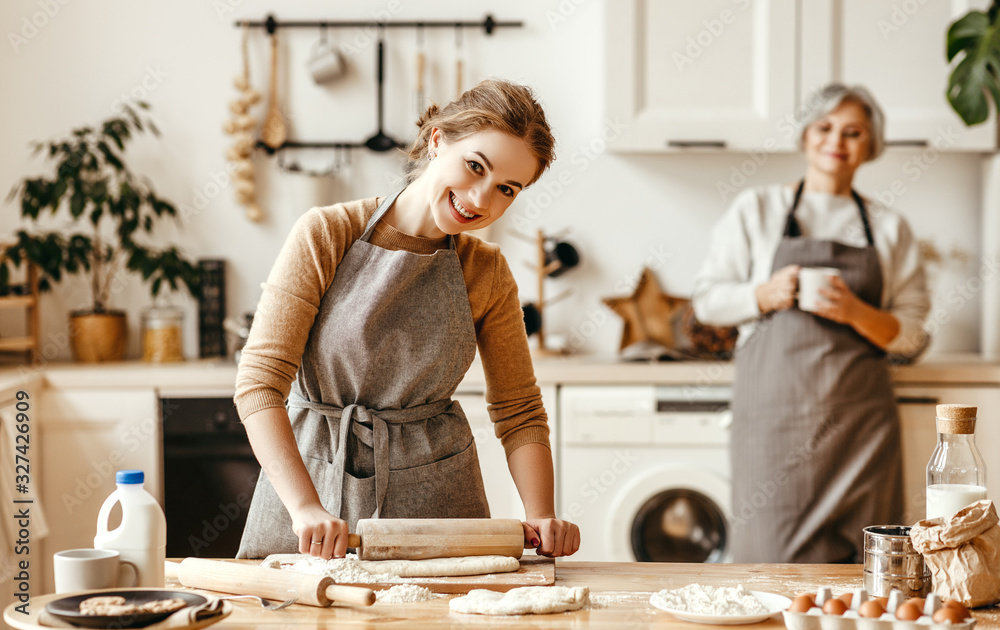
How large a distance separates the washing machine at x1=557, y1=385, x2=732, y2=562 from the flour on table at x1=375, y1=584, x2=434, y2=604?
167 centimetres

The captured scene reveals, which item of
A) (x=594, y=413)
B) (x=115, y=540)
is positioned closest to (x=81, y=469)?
(x=594, y=413)

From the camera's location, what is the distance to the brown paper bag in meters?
1.02

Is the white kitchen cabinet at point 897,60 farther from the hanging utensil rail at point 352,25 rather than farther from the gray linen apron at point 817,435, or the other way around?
the hanging utensil rail at point 352,25

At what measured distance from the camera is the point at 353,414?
1357 mm

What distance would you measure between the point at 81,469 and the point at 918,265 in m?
2.42

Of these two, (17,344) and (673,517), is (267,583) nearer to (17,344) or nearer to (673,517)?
(673,517)

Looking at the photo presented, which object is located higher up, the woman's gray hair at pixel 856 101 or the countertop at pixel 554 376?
the woman's gray hair at pixel 856 101

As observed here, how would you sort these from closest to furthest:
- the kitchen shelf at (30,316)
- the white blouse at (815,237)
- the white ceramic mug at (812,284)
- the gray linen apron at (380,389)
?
1. the gray linen apron at (380,389)
2. the white ceramic mug at (812,284)
3. the white blouse at (815,237)
4. the kitchen shelf at (30,316)

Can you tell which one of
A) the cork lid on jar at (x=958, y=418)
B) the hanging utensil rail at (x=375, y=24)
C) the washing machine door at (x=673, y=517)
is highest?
the hanging utensil rail at (x=375, y=24)

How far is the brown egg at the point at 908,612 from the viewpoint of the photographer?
0.91 meters

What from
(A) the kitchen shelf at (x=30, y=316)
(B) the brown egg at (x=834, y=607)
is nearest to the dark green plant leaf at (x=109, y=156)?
(A) the kitchen shelf at (x=30, y=316)

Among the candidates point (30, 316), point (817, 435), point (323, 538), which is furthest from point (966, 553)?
point (30, 316)

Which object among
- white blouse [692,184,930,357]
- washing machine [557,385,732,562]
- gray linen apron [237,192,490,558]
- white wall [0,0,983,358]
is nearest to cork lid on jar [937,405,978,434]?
gray linen apron [237,192,490,558]

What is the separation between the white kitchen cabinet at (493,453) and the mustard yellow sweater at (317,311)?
1.28m
